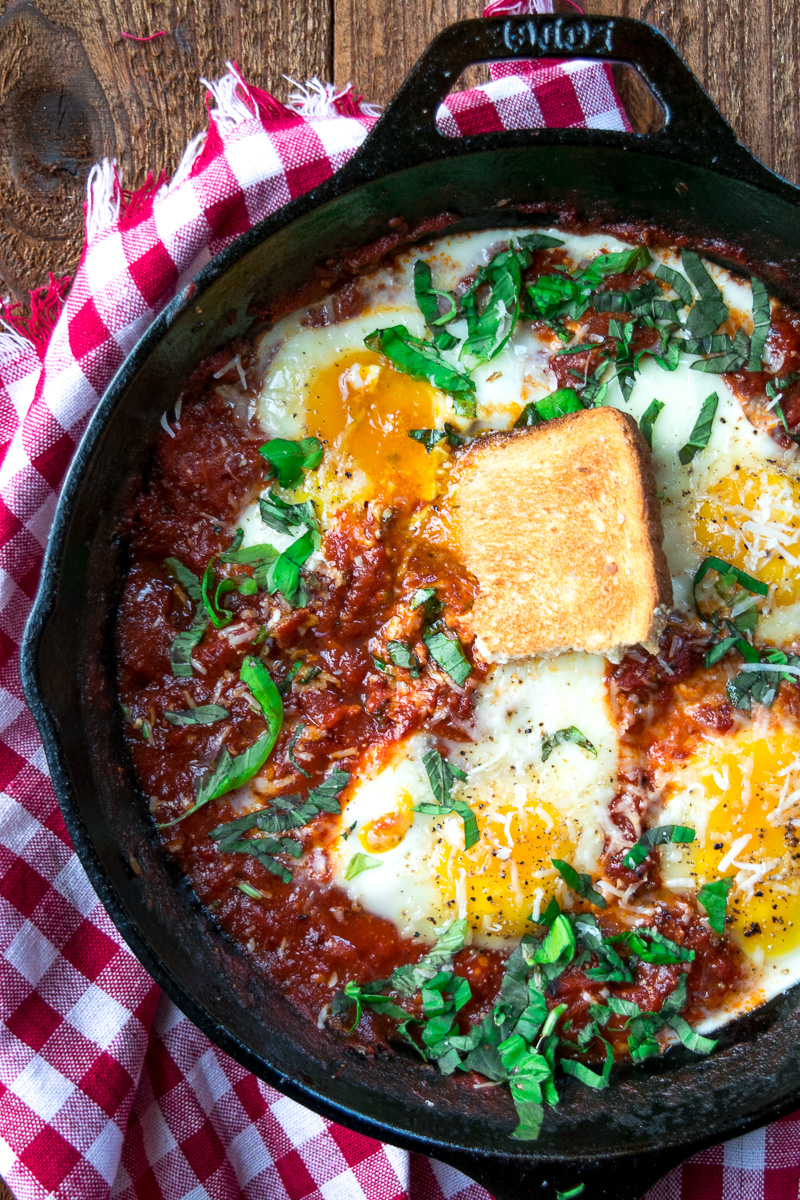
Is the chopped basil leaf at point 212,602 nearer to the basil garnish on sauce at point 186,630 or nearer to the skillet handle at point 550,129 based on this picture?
the basil garnish on sauce at point 186,630

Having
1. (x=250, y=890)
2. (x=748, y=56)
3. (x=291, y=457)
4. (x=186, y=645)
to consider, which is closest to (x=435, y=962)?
(x=250, y=890)

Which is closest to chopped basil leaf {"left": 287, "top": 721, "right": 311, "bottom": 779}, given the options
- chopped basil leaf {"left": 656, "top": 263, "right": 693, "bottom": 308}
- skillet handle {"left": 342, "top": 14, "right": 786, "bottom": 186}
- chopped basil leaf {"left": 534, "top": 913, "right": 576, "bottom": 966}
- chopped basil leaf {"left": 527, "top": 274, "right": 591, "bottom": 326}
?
chopped basil leaf {"left": 534, "top": 913, "right": 576, "bottom": 966}

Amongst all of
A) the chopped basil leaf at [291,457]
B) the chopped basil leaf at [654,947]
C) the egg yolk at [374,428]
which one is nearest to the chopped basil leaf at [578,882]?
the chopped basil leaf at [654,947]

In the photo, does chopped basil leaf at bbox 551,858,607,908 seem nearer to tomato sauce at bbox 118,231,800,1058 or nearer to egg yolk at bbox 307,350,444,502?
tomato sauce at bbox 118,231,800,1058

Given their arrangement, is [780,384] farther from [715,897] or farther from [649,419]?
[715,897]

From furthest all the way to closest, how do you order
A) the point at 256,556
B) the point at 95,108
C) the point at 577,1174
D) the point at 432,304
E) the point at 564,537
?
the point at 95,108 < the point at 432,304 < the point at 256,556 < the point at 564,537 < the point at 577,1174

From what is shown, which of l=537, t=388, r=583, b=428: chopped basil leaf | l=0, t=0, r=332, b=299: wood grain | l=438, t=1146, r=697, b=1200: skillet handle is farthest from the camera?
l=0, t=0, r=332, b=299: wood grain

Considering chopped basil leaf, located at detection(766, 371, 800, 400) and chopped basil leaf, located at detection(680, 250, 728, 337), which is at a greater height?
chopped basil leaf, located at detection(680, 250, 728, 337)
